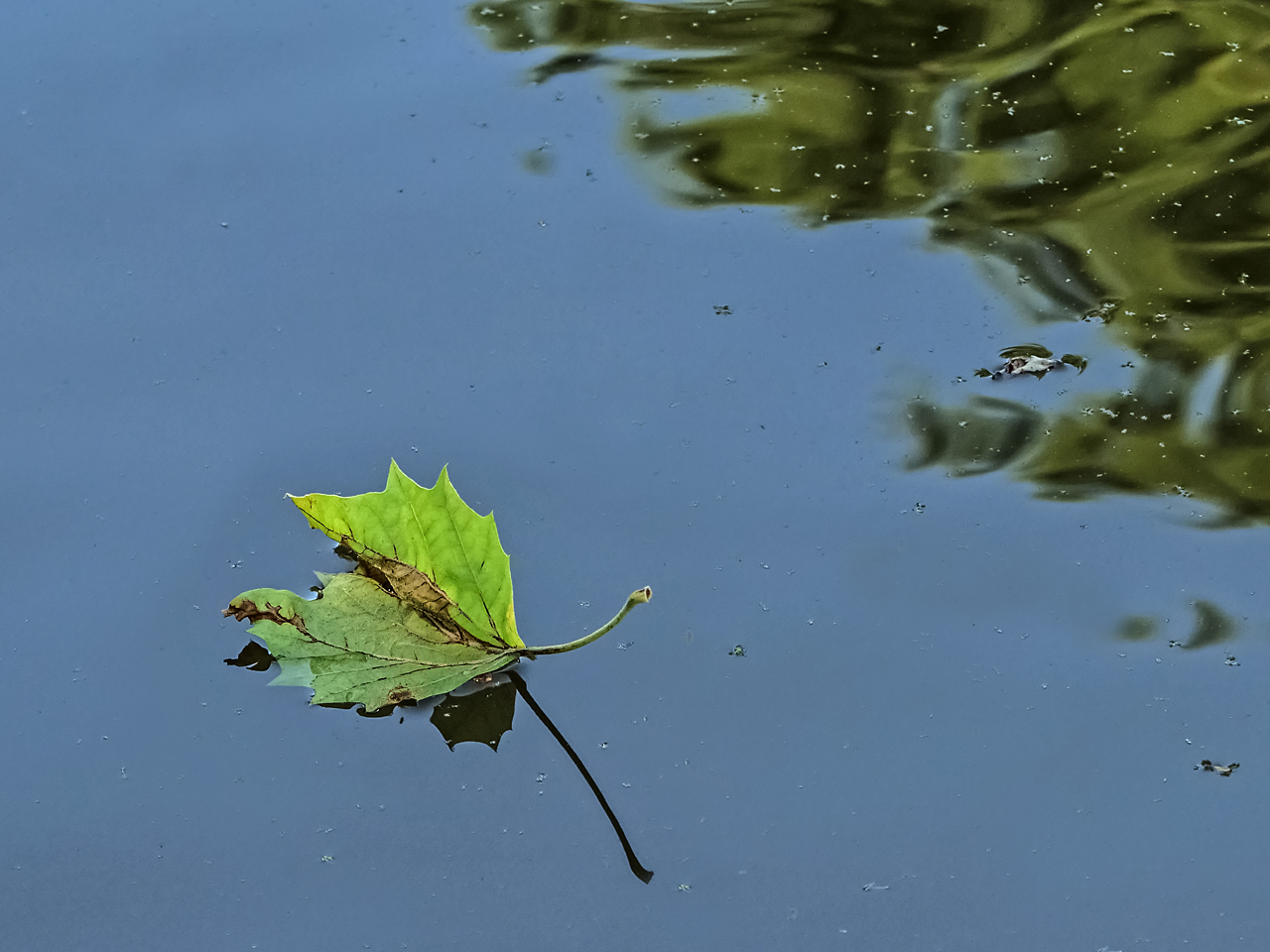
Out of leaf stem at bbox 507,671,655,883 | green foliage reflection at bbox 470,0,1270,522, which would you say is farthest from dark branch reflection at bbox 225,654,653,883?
green foliage reflection at bbox 470,0,1270,522

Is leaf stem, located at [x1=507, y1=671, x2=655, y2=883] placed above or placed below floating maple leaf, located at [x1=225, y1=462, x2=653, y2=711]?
below

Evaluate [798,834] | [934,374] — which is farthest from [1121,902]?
[934,374]

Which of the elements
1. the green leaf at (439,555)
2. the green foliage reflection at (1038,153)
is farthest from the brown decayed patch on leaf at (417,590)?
the green foliage reflection at (1038,153)

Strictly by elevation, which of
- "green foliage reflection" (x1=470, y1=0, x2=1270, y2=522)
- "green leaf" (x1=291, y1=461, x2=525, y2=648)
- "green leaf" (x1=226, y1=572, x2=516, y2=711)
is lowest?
"green leaf" (x1=226, y1=572, x2=516, y2=711)

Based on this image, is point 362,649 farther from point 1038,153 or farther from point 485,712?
point 1038,153

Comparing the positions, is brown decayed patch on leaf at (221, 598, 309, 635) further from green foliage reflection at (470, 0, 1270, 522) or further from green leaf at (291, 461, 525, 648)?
green foliage reflection at (470, 0, 1270, 522)

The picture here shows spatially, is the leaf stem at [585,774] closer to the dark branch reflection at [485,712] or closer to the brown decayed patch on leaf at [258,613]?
the dark branch reflection at [485,712]

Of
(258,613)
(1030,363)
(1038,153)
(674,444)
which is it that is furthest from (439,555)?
(1038,153)
